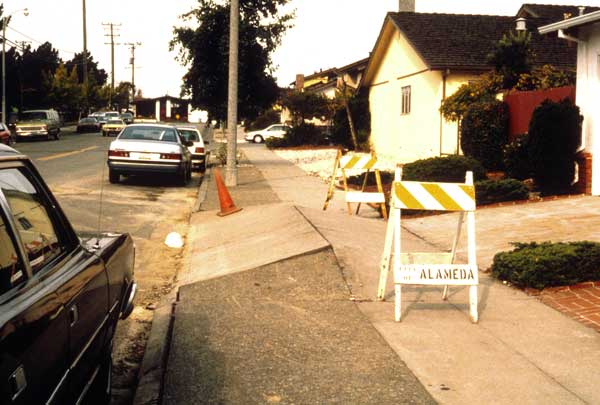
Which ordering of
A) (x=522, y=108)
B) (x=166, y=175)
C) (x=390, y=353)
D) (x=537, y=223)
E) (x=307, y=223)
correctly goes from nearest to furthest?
1. (x=390, y=353)
2. (x=307, y=223)
3. (x=537, y=223)
4. (x=522, y=108)
5. (x=166, y=175)

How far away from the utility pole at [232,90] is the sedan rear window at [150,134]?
5.41 feet

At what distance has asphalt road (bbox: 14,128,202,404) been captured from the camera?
6285 mm

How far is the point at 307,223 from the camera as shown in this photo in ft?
34.9

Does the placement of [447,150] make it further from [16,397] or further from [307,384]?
[16,397]

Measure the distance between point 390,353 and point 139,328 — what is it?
249 cm

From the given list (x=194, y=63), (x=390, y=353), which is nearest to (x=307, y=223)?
(x=390, y=353)

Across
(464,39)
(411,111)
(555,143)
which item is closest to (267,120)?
(411,111)

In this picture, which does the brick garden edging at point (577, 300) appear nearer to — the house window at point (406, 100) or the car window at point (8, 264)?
the car window at point (8, 264)

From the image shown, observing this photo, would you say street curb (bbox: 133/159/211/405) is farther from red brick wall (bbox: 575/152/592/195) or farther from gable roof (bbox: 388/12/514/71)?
gable roof (bbox: 388/12/514/71)

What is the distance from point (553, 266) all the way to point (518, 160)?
8719 mm

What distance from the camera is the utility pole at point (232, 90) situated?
60.4 feet

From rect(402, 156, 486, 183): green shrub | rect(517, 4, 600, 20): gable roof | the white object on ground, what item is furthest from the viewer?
rect(517, 4, 600, 20): gable roof

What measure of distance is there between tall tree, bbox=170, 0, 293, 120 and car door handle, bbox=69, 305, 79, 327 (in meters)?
23.0

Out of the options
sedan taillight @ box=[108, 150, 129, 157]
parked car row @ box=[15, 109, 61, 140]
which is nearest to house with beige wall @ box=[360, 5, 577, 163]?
sedan taillight @ box=[108, 150, 129, 157]
